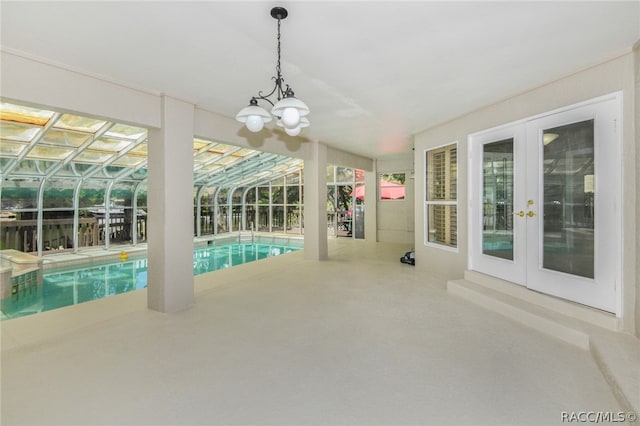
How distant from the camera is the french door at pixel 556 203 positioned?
9.24 ft

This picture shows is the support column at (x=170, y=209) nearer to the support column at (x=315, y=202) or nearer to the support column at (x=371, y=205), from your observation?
the support column at (x=315, y=202)

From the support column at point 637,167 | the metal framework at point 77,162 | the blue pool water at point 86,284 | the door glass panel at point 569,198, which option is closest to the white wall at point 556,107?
the support column at point 637,167

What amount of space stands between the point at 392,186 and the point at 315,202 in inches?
169

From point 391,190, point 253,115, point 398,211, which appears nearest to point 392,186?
point 391,190

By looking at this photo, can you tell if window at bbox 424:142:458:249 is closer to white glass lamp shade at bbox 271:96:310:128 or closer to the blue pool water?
white glass lamp shade at bbox 271:96:310:128

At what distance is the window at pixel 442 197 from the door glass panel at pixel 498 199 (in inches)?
23.9

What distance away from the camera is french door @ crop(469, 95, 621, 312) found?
282 cm

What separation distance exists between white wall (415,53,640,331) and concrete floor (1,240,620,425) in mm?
1014

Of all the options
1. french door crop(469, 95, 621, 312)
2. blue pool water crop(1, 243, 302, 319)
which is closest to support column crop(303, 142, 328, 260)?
blue pool water crop(1, 243, 302, 319)

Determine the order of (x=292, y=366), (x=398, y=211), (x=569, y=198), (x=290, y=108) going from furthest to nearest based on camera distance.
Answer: (x=398, y=211)
(x=569, y=198)
(x=292, y=366)
(x=290, y=108)

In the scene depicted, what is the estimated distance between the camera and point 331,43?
96.7 inches

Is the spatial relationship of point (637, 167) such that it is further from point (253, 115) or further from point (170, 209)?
point (170, 209)

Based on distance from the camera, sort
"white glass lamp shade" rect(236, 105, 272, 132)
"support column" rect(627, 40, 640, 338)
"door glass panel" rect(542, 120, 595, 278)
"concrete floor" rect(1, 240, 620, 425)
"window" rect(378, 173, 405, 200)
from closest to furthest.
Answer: "concrete floor" rect(1, 240, 620, 425), "white glass lamp shade" rect(236, 105, 272, 132), "support column" rect(627, 40, 640, 338), "door glass panel" rect(542, 120, 595, 278), "window" rect(378, 173, 405, 200)

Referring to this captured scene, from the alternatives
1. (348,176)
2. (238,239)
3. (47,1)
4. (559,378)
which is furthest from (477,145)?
(238,239)
